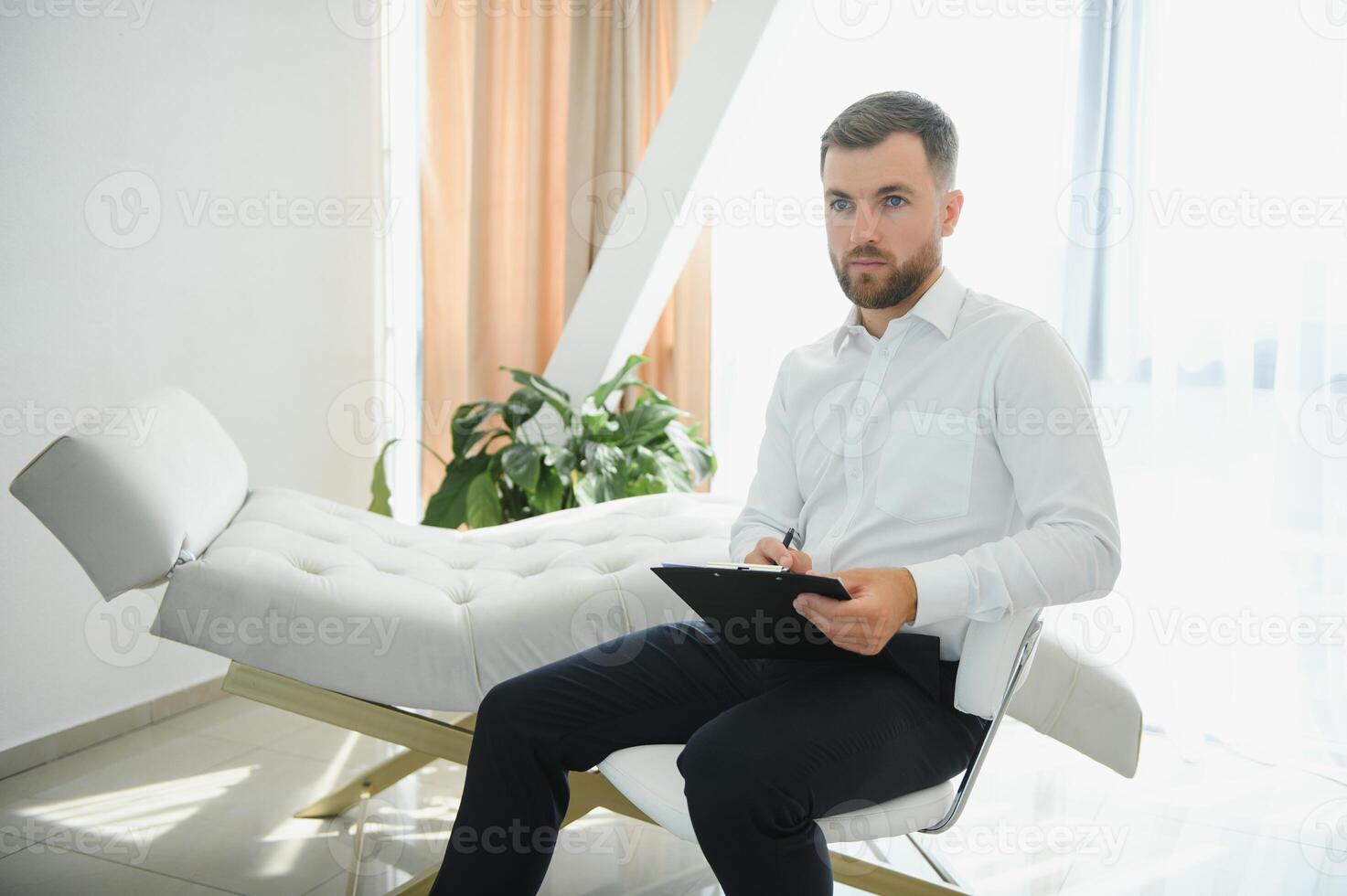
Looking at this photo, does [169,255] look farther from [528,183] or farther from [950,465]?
[950,465]

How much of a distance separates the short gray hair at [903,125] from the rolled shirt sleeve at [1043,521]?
1.02 feet

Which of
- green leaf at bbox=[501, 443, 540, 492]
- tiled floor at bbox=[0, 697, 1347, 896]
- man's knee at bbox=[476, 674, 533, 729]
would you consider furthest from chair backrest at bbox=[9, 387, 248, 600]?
green leaf at bbox=[501, 443, 540, 492]

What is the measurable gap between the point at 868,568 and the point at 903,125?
609mm

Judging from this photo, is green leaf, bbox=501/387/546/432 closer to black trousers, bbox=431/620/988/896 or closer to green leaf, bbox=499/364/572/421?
green leaf, bbox=499/364/572/421

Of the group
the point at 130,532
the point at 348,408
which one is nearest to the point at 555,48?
the point at 348,408

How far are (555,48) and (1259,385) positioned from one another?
2.30 meters

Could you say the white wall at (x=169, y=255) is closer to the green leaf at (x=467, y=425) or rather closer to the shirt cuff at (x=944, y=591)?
the green leaf at (x=467, y=425)

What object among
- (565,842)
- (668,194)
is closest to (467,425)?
(668,194)

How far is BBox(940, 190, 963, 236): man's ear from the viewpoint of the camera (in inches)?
57.2

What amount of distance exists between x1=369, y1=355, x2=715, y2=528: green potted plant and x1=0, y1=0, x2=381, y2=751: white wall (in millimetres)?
460

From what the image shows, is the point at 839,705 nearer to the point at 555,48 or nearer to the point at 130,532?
the point at 130,532

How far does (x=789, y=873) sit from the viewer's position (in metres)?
1.11

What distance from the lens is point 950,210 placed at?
1467mm

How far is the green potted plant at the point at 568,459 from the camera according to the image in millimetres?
2723
